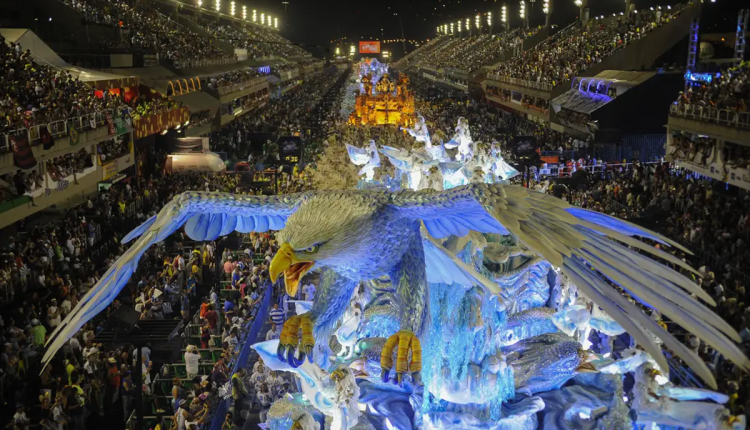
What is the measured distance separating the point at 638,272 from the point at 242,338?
32.4 feet

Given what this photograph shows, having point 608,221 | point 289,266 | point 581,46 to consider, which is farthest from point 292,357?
point 581,46

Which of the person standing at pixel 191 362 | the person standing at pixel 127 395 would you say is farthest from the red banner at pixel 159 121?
the person standing at pixel 127 395

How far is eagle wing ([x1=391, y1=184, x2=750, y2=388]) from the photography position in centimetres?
448

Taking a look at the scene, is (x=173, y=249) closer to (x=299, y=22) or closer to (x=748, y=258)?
(x=748, y=258)

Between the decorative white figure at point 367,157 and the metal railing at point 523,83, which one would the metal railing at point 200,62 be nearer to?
the metal railing at point 523,83

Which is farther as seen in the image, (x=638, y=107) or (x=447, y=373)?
(x=638, y=107)

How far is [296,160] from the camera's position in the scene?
2867 centimetres

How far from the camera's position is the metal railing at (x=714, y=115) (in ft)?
62.9

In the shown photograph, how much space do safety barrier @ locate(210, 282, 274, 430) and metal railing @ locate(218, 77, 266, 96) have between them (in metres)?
29.7

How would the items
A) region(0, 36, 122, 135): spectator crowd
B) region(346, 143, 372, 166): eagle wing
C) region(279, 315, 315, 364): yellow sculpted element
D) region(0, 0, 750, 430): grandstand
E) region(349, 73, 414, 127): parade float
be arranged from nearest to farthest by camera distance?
region(279, 315, 315, 364): yellow sculpted element → region(0, 0, 750, 430): grandstand → region(0, 36, 122, 135): spectator crowd → region(346, 143, 372, 166): eagle wing → region(349, 73, 414, 127): parade float

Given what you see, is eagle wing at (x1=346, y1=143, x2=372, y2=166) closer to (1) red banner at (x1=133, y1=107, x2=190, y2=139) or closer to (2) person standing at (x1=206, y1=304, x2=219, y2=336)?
(2) person standing at (x1=206, y1=304, x2=219, y2=336)

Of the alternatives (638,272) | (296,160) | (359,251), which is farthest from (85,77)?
(638,272)

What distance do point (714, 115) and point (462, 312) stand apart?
14.6 meters

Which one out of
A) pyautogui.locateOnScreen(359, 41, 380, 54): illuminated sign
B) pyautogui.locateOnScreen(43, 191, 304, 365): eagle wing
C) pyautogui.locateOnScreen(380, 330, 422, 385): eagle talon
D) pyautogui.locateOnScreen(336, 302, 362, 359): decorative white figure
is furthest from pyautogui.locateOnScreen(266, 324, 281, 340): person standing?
pyautogui.locateOnScreen(359, 41, 380, 54): illuminated sign
